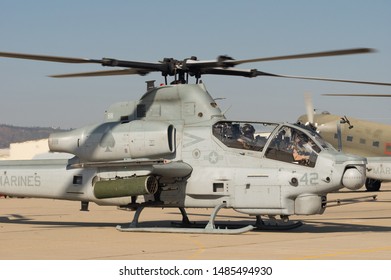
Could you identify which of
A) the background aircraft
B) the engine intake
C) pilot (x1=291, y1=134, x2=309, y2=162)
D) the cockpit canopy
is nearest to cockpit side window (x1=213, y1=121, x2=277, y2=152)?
the cockpit canopy

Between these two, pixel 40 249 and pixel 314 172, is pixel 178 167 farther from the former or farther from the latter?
pixel 40 249

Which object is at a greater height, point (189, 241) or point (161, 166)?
point (161, 166)

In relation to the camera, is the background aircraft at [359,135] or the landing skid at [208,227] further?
the background aircraft at [359,135]

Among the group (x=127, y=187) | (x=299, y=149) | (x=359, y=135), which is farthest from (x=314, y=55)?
(x=359, y=135)

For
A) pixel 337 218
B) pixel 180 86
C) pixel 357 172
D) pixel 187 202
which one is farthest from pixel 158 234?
pixel 337 218

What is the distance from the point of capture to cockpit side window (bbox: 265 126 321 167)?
53.4ft

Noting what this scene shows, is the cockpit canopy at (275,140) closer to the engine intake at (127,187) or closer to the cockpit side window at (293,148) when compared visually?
the cockpit side window at (293,148)

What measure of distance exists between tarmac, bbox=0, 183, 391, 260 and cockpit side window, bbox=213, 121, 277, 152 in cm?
209

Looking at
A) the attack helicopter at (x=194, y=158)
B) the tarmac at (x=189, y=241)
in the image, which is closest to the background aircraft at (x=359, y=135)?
the tarmac at (x=189, y=241)

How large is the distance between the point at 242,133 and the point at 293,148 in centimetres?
128

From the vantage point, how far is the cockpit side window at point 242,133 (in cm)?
1683

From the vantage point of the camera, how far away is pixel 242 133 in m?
17.0

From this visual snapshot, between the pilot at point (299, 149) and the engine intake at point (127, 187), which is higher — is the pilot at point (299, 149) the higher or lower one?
the higher one

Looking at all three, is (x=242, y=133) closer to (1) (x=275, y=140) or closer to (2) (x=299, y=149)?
(1) (x=275, y=140)
